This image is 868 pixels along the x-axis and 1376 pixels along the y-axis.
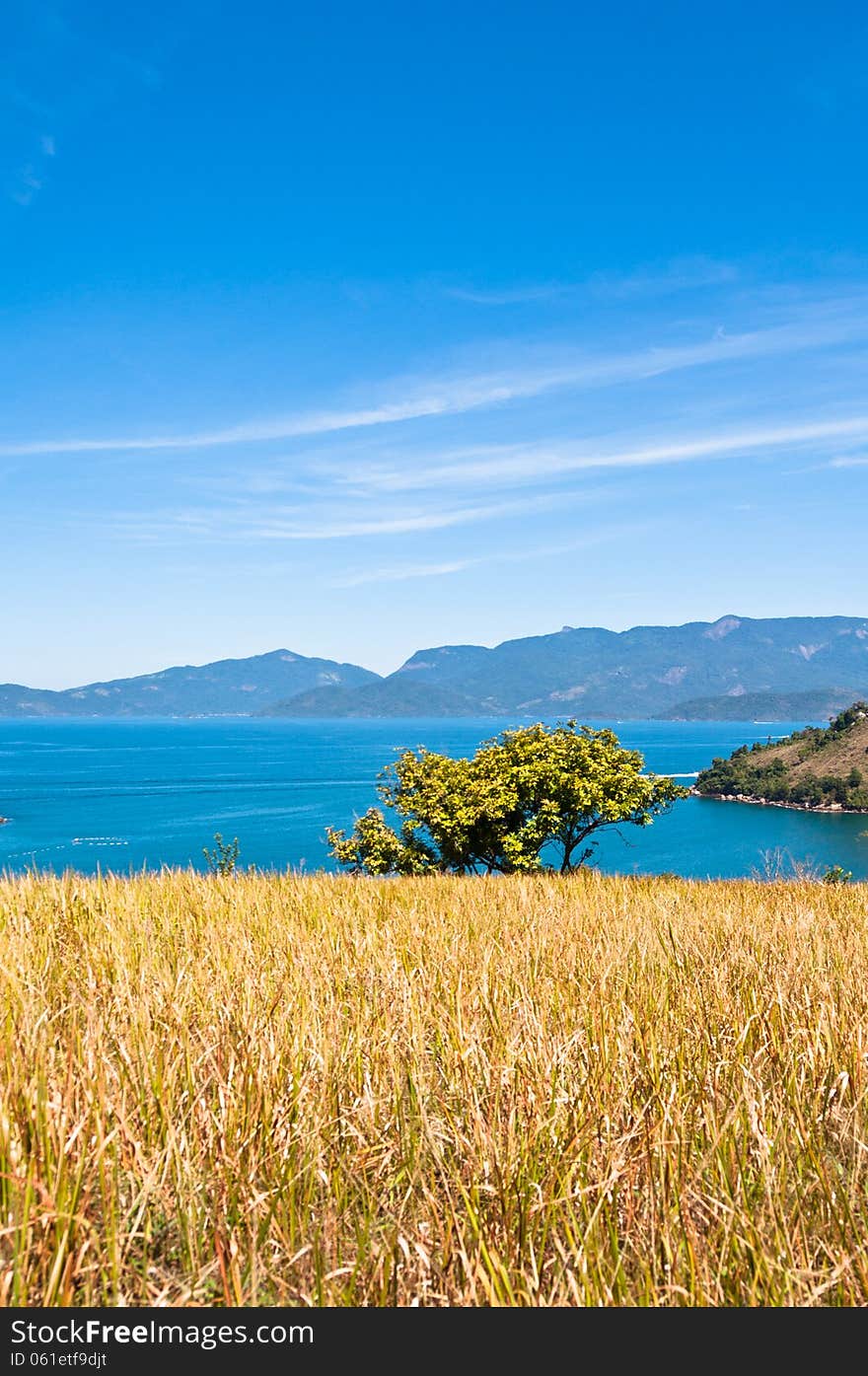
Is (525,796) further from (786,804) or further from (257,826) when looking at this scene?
(786,804)

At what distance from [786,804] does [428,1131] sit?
7232 inches

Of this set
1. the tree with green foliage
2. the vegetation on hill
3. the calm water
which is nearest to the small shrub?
the tree with green foliage

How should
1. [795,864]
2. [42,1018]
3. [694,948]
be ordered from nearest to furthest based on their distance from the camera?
[42,1018] → [694,948] → [795,864]

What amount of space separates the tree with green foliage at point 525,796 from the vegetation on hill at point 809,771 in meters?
145

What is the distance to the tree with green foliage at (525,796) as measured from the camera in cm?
3142

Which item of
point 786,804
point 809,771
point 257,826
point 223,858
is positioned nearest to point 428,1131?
point 223,858

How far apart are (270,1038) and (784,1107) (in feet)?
5.29

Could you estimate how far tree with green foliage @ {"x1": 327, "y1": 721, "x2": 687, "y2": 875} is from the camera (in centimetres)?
3142

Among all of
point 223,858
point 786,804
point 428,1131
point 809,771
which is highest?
point 428,1131

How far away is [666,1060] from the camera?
2654 mm

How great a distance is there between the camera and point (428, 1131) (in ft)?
7.03
